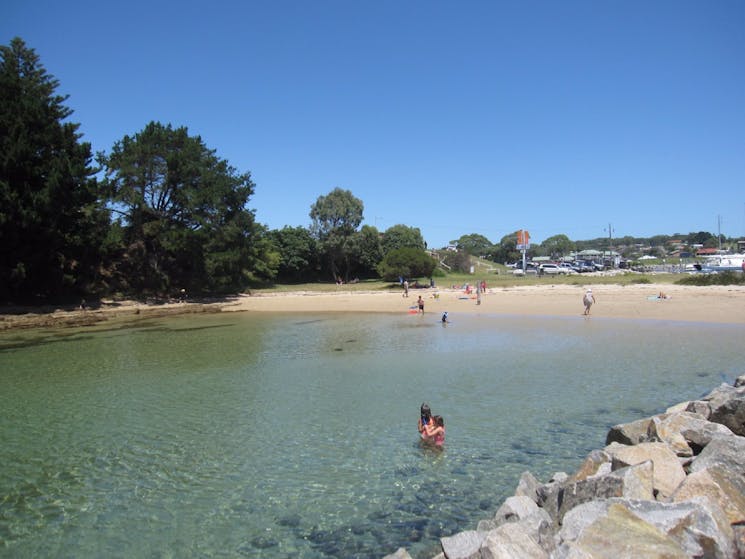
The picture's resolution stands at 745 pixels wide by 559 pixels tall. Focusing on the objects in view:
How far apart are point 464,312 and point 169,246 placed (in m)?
28.2

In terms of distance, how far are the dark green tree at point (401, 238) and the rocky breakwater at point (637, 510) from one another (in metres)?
70.7

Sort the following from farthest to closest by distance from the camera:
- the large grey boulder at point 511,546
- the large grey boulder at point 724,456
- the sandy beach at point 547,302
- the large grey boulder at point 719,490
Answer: the sandy beach at point 547,302
the large grey boulder at point 724,456
the large grey boulder at point 719,490
the large grey boulder at point 511,546

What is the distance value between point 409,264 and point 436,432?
45867mm

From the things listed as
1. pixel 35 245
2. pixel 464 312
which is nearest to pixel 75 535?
pixel 464 312

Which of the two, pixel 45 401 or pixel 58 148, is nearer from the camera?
pixel 45 401

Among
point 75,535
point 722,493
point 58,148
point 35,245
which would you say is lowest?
point 75,535

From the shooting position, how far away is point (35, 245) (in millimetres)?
38688

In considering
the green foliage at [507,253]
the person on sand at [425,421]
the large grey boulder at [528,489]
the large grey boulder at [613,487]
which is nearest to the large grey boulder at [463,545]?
the large grey boulder at [613,487]

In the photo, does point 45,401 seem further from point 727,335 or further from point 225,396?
point 727,335

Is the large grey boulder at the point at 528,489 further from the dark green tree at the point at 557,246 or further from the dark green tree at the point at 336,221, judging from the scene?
the dark green tree at the point at 557,246

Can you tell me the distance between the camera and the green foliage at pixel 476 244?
166625 millimetres

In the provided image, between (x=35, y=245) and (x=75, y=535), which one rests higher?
(x=35, y=245)

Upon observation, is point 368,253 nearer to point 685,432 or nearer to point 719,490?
point 685,432

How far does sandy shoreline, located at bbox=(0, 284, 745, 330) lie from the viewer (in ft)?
105
